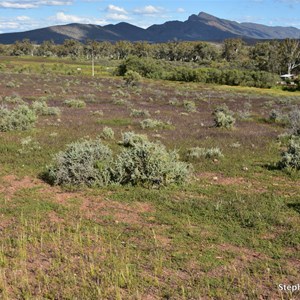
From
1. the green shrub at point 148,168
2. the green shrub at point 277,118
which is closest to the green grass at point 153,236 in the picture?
the green shrub at point 148,168

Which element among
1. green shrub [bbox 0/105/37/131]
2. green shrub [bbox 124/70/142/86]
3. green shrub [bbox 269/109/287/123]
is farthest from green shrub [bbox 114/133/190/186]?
green shrub [bbox 124/70/142/86]

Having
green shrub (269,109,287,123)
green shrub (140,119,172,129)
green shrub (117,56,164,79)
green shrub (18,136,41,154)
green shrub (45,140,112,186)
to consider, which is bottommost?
green shrub (269,109,287,123)

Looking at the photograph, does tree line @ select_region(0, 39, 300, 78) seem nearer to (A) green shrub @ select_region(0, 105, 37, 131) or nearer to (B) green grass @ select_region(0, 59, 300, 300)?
(A) green shrub @ select_region(0, 105, 37, 131)

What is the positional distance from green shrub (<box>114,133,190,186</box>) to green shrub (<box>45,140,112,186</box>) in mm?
386

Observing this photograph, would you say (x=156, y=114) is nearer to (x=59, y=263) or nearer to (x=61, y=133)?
(x=61, y=133)

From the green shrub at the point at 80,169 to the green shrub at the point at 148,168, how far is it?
39 centimetres

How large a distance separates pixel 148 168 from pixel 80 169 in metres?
1.81

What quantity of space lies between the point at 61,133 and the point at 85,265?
12.7 m

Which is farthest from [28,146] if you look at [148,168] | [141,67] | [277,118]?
[141,67]

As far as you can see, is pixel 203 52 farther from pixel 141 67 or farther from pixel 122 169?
pixel 122 169

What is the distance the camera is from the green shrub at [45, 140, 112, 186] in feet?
33.6

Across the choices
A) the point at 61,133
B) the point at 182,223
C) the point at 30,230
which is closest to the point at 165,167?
the point at 182,223

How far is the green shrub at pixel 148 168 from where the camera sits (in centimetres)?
1030

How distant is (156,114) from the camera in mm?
27812
